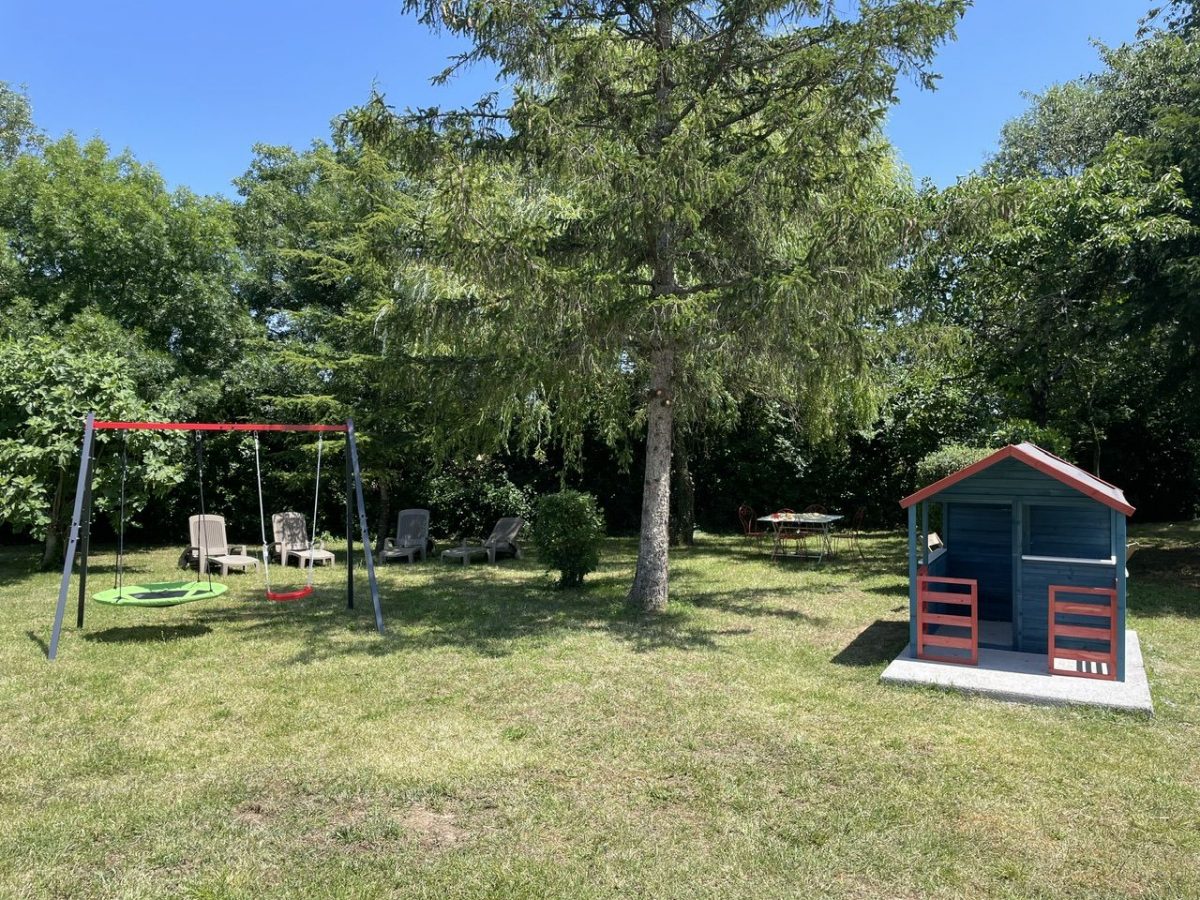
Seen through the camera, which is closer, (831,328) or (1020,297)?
(831,328)

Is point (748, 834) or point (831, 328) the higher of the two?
point (831, 328)

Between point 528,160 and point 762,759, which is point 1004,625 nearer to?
point 762,759

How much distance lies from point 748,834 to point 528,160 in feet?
23.6

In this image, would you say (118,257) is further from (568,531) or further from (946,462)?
(946,462)

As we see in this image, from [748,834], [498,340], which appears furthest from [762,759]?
[498,340]

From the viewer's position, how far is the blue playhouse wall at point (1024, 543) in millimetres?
6223

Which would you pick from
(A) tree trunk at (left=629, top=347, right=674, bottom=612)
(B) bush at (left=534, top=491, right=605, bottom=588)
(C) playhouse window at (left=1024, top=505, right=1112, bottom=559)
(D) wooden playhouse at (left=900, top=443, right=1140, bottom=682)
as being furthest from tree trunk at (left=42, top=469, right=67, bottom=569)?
(C) playhouse window at (left=1024, top=505, right=1112, bottom=559)

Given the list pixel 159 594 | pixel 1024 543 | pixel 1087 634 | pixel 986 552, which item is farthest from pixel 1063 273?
pixel 159 594

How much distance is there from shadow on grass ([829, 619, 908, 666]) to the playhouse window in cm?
138

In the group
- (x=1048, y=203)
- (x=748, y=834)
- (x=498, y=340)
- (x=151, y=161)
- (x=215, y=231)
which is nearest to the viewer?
(x=748, y=834)

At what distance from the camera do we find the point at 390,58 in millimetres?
9578

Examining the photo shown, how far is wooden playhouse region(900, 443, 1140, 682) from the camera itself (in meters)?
5.83

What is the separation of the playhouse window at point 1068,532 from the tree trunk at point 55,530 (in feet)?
39.7

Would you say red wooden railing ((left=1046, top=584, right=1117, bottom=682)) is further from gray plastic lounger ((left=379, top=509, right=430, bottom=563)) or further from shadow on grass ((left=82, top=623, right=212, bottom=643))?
gray plastic lounger ((left=379, top=509, right=430, bottom=563))
